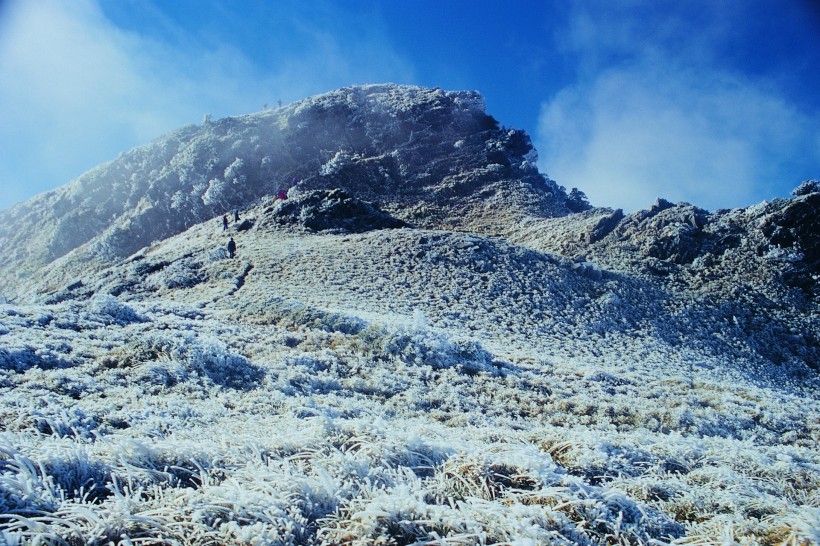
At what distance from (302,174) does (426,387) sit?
64381mm

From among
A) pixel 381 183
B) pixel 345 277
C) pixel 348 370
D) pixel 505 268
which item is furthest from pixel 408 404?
pixel 381 183

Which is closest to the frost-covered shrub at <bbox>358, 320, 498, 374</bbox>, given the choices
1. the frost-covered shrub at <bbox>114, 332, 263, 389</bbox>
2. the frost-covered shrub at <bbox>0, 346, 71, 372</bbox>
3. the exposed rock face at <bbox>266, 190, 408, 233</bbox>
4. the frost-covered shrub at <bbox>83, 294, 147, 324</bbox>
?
the frost-covered shrub at <bbox>114, 332, 263, 389</bbox>

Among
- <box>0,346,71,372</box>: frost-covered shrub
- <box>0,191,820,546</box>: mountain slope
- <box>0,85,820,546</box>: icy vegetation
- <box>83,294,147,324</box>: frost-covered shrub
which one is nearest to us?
<box>0,191,820,546</box>: mountain slope

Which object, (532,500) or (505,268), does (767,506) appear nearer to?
(532,500)

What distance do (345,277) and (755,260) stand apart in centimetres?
3499

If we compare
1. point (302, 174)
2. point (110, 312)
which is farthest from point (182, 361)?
point (302, 174)

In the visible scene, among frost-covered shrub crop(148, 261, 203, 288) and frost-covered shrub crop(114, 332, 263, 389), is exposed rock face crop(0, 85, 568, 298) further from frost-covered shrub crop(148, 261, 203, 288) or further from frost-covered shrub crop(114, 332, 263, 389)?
frost-covered shrub crop(114, 332, 263, 389)

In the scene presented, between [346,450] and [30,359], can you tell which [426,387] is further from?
[30,359]

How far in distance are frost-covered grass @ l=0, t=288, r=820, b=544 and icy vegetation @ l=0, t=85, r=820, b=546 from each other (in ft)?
0.12

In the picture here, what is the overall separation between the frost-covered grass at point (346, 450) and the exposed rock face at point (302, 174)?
4595 cm

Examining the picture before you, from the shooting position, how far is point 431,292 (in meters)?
30.0

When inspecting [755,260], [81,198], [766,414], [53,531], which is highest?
[81,198]

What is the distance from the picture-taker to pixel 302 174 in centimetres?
7181

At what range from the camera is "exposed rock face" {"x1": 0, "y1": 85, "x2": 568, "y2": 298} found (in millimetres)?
66062
